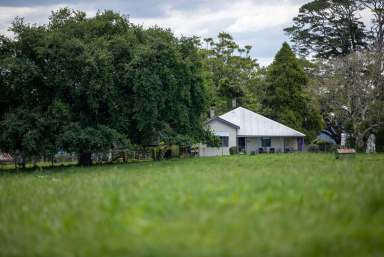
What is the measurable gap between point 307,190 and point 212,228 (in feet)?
Result: 11.4

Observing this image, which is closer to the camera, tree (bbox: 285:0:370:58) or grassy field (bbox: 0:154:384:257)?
grassy field (bbox: 0:154:384:257)

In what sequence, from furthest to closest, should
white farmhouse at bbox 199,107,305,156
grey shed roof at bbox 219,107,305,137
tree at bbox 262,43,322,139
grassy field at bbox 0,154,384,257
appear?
tree at bbox 262,43,322,139
grey shed roof at bbox 219,107,305,137
white farmhouse at bbox 199,107,305,156
grassy field at bbox 0,154,384,257

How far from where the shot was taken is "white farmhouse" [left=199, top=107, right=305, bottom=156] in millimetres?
46469

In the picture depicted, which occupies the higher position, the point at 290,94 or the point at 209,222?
the point at 290,94

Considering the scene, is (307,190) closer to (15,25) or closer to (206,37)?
(15,25)

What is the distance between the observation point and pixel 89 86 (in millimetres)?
27609

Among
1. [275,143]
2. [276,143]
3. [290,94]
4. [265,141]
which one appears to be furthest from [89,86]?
[290,94]

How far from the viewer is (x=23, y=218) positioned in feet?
29.0

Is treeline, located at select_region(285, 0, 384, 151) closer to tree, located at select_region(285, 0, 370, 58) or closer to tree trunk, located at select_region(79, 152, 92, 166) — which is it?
tree, located at select_region(285, 0, 370, 58)

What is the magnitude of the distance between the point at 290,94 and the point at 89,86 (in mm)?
31034

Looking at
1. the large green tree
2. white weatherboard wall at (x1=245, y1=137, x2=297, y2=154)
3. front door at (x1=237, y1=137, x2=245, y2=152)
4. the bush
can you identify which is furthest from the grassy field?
white weatherboard wall at (x1=245, y1=137, x2=297, y2=154)

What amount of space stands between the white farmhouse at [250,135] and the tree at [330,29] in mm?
13220

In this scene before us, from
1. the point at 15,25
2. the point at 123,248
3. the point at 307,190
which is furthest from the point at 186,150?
the point at 123,248

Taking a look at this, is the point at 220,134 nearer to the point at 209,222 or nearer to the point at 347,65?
the point at 347,65
